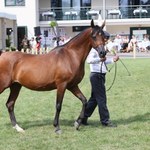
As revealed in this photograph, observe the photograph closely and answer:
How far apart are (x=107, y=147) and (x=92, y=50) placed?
7.28 feet

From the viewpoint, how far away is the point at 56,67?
8344 millimetres

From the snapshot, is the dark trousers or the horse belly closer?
the horse belly

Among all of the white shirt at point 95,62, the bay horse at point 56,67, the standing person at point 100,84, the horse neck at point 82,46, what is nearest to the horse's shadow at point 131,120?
the standing person at point 100,84

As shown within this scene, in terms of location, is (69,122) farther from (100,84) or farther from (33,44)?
(33,44)

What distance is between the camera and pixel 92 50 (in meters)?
8.59

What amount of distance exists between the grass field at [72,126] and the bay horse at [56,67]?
1.26 ft

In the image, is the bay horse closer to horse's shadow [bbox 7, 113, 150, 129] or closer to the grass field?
the grass field

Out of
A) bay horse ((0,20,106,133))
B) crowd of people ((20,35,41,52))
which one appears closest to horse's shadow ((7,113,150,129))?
bay horse ((0,20,106,133))

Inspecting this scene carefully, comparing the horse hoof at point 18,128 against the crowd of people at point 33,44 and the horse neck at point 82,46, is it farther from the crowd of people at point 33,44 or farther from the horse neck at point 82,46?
the crowd of people at point 33,44

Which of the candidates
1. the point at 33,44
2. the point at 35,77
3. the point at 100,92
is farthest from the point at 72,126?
the point at 33,44

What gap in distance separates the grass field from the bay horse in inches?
15.1

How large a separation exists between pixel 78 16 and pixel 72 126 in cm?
4081

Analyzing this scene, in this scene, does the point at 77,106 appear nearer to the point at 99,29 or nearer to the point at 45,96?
the point at 45,96

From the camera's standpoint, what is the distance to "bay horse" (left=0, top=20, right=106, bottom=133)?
8.27m
